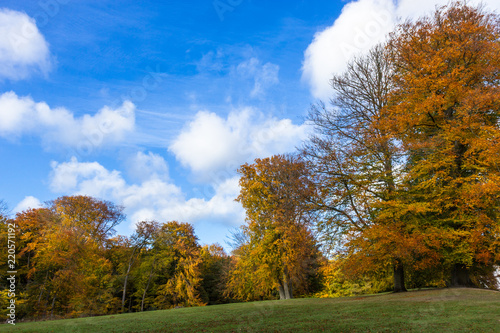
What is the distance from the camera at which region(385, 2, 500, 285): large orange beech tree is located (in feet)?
46.3

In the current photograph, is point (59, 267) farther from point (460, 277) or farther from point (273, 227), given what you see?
point (460, 277)

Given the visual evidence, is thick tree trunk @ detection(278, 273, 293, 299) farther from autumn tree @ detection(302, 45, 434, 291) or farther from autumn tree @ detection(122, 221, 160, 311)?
autumn tree @ detection(122, 221, 160, 311)

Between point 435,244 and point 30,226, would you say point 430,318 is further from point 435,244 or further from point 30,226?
point 30,226

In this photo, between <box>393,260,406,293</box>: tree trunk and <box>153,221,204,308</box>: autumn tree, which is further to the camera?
<box>153,221,204,308</box>: autumn tree

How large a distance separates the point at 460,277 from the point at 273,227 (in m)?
12.6

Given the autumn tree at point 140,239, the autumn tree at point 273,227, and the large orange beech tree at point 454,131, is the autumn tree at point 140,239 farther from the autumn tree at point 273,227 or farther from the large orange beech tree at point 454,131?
the large orange beech tree at point 454,131

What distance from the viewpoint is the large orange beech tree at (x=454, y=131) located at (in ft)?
46.3

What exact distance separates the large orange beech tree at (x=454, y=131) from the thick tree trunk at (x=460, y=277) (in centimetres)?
5

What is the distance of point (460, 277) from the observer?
16.7 meters

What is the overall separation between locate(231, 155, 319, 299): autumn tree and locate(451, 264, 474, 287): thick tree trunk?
855 cm

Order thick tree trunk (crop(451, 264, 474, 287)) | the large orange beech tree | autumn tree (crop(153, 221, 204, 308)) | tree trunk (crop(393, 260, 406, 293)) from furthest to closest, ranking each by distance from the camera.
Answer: autumn tree (crop(153, 221, 204, 308)), tree trunk (crop(393, 260, 406, 293)), thick tree trunk (crop(451, 264, 474, 287)), the large orange beech tree

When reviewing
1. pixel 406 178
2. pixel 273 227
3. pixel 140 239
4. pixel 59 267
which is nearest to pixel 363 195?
pixel 406 178

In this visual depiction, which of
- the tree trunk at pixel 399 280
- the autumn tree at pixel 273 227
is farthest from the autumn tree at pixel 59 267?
the tree trunk at pixel 399 280

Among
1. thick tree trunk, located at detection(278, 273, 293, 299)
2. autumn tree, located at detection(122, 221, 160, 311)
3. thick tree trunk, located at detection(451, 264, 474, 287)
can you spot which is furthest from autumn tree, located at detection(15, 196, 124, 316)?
thick tree trunk, located at detection(451, 264, 474, 287)
